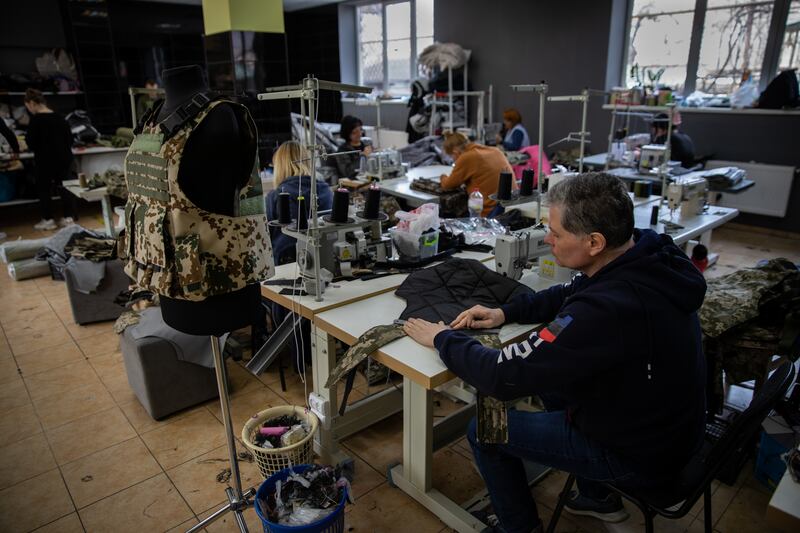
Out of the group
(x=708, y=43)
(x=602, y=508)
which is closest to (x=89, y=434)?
(x=602, y=508)

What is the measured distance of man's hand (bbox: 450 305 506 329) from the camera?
71.2 inches

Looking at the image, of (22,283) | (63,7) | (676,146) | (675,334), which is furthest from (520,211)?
(63,7)

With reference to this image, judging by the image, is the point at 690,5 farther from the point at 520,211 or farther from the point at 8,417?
the point at 8,417

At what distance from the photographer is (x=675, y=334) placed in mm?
1351

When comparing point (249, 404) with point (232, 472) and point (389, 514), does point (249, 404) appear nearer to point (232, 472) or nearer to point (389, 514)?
point (232, 472)

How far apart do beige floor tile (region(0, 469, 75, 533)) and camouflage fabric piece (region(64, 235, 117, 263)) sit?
160 cm

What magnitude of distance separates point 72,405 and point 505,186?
2.36 meters

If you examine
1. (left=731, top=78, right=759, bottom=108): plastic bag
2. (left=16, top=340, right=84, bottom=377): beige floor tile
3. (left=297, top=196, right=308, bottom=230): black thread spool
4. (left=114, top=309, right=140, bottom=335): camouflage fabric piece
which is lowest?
(left=16, top=340, right=84, bottom=377): beige floor tile

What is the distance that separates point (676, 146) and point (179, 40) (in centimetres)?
844

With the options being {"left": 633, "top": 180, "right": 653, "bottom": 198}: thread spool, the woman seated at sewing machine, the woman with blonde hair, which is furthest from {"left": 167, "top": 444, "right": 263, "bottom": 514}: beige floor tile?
the woman seated at sewing machine

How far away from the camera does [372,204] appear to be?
222cm

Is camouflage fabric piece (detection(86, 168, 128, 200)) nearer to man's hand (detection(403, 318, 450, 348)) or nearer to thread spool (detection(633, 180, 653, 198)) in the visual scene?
man's hand (detection(403, 318, 450, 348))

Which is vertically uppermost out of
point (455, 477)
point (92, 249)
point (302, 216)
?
point (302, 216)

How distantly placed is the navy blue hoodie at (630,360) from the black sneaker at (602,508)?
1.94ft
